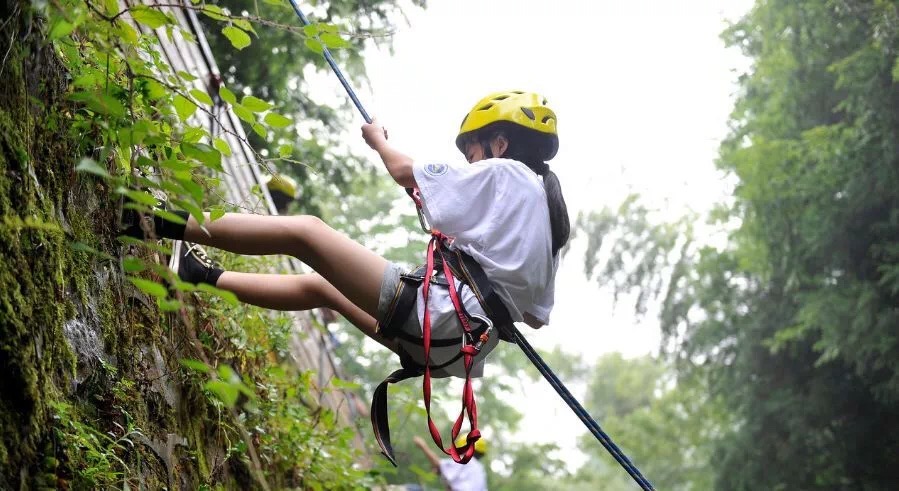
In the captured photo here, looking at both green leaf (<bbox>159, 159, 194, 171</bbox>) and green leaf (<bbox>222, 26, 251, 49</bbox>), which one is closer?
green leaf (<bbox>159, 159, 194, 171</bbox>)

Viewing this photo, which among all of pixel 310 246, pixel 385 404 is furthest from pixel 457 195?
pixel 385 404

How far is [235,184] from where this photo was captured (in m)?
5.80

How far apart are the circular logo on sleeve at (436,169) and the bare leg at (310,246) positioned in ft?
1.25

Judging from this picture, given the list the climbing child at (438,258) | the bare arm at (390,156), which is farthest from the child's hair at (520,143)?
the bare arm at (390,156)

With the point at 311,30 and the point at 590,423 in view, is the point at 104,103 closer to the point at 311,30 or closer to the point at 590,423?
the point at 311,30

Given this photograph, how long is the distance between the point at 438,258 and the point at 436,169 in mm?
327

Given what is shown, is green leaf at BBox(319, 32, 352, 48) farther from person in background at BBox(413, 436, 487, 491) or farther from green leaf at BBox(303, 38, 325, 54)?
person in background at BBox(413, 436, 487, 491)

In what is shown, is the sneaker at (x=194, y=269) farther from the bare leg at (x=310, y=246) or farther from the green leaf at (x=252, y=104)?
the green leaf at (x=252, y=104)

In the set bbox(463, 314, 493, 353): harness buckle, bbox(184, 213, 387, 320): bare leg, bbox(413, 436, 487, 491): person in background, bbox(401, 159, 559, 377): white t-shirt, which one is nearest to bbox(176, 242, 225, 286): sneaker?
bbox(184, 213, 387, 320): bare leg

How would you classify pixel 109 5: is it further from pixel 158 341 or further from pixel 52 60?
pixel 158 341

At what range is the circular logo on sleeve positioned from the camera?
3.52m

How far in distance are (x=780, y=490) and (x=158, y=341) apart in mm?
11798

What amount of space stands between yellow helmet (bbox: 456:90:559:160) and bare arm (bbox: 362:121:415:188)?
1.69 feet

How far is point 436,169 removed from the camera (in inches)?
139
